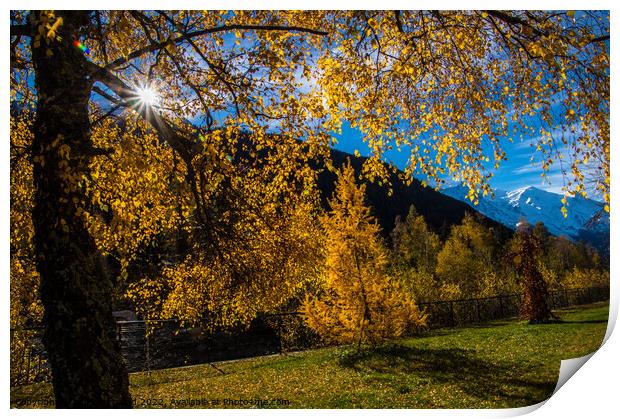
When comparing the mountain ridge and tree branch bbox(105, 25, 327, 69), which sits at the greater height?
tree branch bbox(105, 25, 327, 69)

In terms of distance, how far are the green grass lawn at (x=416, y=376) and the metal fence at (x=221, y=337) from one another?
136mm

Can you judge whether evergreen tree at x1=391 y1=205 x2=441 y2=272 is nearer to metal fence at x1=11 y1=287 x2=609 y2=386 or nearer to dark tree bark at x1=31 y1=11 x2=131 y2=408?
metal fence at x1=11 y1=287 x2=609 y2=386

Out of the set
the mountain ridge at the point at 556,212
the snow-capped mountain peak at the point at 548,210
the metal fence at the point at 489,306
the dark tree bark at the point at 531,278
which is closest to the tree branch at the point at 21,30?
the snow-capped mountain peak at the point at 548,210

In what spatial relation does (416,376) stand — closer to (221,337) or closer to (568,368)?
(568,368)

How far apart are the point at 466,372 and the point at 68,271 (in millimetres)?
4106

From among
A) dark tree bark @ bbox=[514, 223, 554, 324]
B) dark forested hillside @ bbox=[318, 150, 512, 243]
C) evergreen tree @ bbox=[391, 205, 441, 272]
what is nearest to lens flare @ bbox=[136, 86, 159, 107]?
dark forested hillside @ bbox=[318, 150, 512, 243]

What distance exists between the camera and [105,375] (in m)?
3.92

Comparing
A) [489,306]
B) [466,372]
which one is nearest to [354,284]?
[489,306]

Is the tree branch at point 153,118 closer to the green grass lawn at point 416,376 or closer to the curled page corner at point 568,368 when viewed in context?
the green grass lawn at point 416,376

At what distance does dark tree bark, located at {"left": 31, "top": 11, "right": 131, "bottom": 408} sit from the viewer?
3846 mm

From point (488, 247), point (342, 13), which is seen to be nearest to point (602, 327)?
point (488, 247)

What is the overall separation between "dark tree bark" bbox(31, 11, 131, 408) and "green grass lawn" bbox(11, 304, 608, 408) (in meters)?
0.98

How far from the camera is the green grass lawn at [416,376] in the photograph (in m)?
4.90

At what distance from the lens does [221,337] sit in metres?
5.94
